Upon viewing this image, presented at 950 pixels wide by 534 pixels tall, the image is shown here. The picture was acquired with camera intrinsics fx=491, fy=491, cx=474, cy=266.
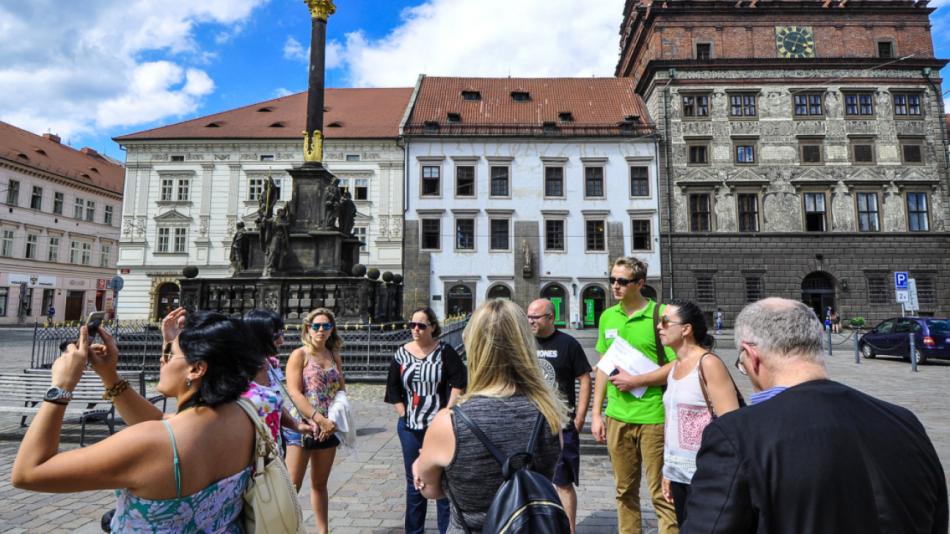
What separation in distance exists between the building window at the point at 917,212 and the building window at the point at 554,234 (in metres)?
19.0

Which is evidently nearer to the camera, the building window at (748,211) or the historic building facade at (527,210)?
the building window at (748,211)

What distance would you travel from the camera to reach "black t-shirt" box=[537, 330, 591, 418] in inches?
148

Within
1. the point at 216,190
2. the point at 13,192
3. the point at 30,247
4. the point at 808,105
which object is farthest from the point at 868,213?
the point at 30,247

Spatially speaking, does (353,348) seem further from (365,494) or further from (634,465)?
(634,465)

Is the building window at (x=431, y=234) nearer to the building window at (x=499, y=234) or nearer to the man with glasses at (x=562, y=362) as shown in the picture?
the building window at (x=499, y=234)

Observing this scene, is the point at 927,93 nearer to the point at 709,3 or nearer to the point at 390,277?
the point at 709,3

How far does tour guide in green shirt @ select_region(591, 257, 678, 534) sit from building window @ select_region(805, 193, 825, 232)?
29544mm

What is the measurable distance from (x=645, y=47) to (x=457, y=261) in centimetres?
1810

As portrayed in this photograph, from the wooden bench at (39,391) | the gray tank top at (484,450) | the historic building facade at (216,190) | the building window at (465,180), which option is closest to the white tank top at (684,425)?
the gray tank top at (484,450)

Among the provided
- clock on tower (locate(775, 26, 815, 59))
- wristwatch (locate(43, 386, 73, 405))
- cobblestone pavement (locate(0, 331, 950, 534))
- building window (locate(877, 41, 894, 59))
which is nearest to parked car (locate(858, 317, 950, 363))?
cobblestone pavement (locate(0, 331, 950, 534))

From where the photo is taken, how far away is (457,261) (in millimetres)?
28219

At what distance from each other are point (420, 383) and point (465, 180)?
25835mm

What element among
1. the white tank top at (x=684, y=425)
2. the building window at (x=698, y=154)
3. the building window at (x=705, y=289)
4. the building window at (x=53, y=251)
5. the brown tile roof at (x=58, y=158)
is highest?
the brown tile roof at (x=58, y=158)

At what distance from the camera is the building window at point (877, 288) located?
26.9 meters
